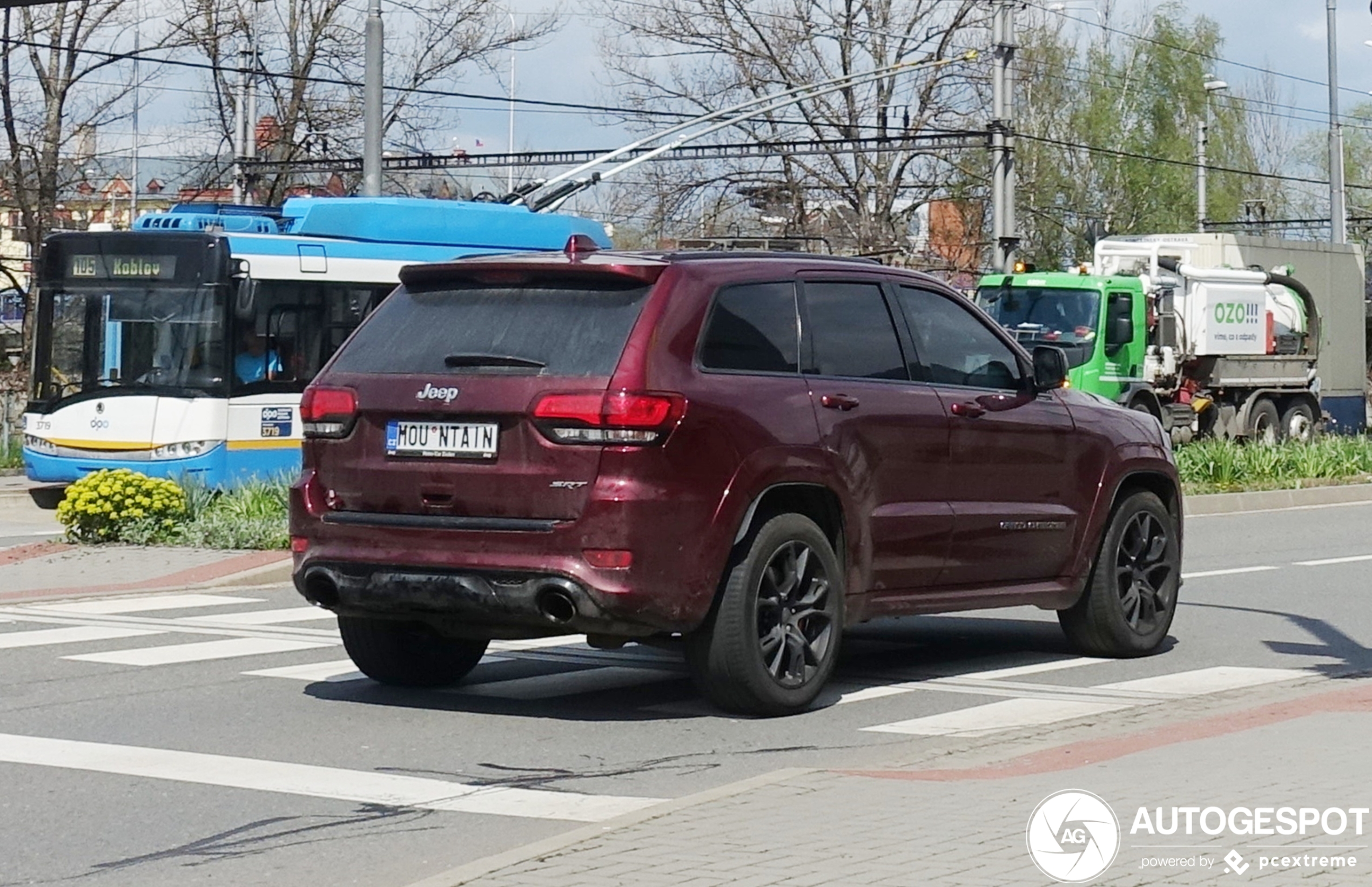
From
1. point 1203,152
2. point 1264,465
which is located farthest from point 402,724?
point 1203,152

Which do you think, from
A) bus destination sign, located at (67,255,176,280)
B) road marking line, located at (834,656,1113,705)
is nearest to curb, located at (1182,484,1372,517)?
bus destination sign, located at (67,255,176,280)

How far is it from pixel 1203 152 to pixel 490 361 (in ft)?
176

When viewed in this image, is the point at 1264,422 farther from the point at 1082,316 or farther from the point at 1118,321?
the point at 1082,316

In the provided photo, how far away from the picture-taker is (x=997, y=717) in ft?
29.1

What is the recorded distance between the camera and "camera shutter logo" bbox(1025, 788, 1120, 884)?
5.54 metres

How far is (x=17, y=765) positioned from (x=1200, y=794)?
4195 millimetres

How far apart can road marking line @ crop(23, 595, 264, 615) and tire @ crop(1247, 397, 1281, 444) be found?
23446 mm

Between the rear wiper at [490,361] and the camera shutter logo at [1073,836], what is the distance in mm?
2865

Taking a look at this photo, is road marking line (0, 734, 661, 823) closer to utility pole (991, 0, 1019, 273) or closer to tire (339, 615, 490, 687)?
tire (339, 615, 490, 687)

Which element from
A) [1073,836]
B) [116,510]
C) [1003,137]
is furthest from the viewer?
[1003,137]

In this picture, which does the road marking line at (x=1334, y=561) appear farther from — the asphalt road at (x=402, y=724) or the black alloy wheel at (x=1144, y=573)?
the black alloy wheel at (x=1144, y=573)

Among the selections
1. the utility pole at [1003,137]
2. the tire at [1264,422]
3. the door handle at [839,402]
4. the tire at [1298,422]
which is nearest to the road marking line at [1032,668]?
the door handle at [839,402]

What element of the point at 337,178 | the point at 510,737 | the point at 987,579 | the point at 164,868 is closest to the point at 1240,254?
the point at 337,178

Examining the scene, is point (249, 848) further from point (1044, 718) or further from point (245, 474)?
point (245, 474)
